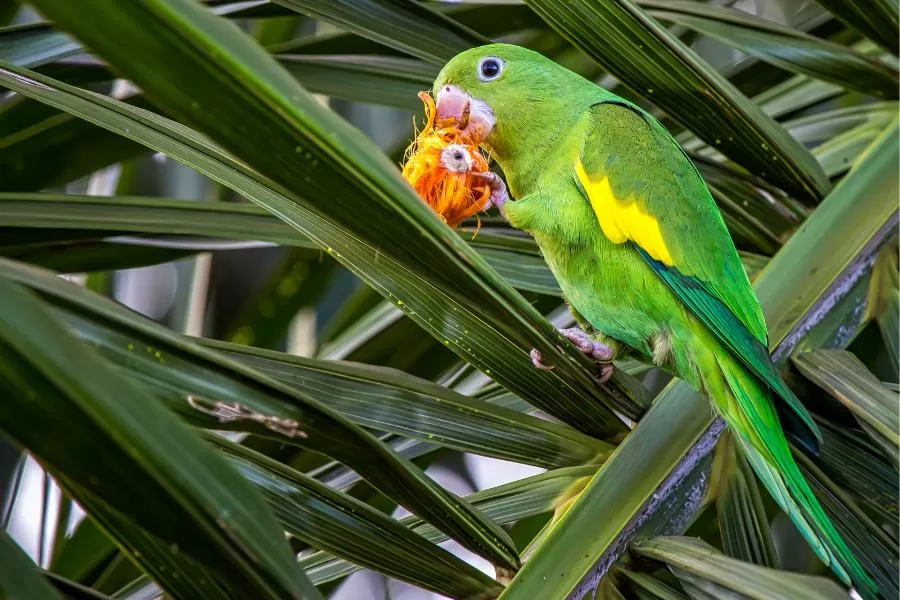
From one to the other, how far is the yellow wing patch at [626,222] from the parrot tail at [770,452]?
184 mm

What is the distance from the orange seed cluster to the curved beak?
16cm

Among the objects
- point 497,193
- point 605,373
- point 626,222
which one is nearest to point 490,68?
point 497,193

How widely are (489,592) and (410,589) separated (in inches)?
44.7

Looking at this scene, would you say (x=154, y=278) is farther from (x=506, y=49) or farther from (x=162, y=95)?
(x=162, y=95)

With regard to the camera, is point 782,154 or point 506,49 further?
point 506,49

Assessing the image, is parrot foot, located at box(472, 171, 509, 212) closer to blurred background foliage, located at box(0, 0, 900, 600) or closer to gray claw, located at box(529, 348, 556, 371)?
blurred background foliage, located at box(0, 0, 900, 600)

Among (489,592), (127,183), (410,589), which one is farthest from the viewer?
(410,589)

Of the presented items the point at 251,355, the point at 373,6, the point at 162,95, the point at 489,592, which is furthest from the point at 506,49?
the point at 162,95

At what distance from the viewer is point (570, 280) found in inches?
54.4

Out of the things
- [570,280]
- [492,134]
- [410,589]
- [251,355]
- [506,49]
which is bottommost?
[410,589]

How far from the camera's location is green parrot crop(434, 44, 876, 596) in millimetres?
1259

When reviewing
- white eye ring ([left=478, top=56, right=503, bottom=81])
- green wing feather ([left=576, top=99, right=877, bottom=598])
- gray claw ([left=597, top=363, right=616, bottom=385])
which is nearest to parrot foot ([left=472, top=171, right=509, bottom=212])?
green wing feather ([left=576, top=99, right=877, bottom=598])

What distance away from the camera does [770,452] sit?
112 centimetres

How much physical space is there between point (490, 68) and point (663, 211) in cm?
40
